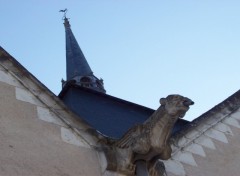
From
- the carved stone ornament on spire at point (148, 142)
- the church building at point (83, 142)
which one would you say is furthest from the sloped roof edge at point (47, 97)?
the carved stone ornament on spire at point (148, 142)

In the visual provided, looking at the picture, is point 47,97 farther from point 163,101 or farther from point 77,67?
point 77,67

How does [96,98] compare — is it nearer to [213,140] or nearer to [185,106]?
[213,140]

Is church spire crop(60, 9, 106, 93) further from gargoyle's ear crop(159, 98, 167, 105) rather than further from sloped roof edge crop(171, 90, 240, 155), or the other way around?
gargoyle's ear crop(159, 98, 167, 105)

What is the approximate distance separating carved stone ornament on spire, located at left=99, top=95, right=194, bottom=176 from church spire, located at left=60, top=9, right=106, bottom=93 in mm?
5531

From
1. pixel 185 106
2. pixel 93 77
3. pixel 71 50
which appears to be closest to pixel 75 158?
pixel 185 106

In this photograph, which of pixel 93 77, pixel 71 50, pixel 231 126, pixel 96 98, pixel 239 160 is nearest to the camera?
pixel 239 160

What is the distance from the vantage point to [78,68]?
11.1m

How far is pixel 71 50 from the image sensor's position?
39.9 feet

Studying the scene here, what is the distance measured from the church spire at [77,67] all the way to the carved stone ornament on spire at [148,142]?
5.53 m

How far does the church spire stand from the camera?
399 inches

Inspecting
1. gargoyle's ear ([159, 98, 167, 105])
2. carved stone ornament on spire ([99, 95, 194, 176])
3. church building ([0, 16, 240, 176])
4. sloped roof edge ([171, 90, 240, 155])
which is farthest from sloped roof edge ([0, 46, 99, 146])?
sloped roof edge ([171, 90, 240, 155])

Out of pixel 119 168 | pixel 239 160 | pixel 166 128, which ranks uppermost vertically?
pixel 166 128

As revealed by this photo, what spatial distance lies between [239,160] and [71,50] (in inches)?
310

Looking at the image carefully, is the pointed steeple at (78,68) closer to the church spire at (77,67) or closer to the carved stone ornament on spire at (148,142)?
the church spire at (77,67)
